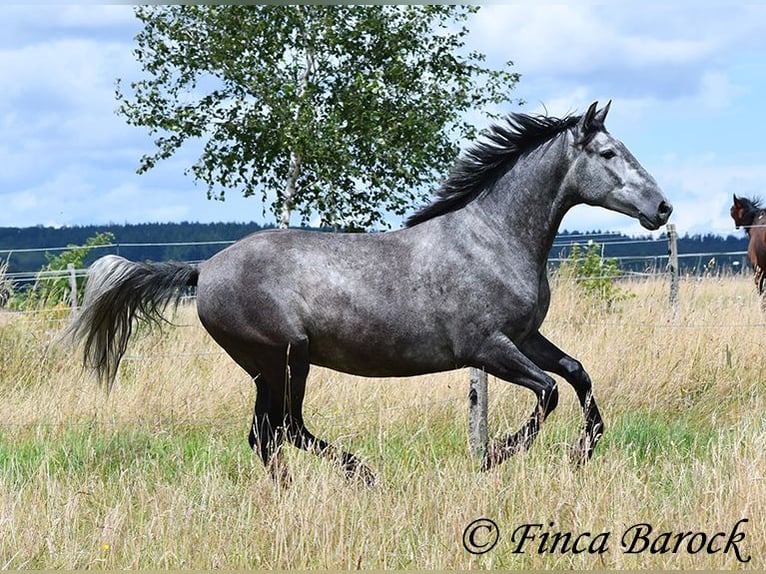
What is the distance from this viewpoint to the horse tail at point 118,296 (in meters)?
6.58

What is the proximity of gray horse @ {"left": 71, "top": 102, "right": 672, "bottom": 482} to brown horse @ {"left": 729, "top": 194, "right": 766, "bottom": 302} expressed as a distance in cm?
816

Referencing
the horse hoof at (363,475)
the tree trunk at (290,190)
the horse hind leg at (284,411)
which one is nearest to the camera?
the horse hoof at (363,475)

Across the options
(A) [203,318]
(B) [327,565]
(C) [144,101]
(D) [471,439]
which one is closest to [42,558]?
(B) [327,565]

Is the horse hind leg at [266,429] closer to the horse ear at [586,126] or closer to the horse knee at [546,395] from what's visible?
the horse knee at [546,395]

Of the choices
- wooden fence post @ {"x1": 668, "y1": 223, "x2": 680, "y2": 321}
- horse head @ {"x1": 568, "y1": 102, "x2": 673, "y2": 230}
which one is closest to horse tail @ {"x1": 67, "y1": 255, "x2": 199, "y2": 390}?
horse head @ {"x1": 568, "y1": 102, "x2": 673, "y2": 230}

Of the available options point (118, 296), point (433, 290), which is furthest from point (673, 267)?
point (118, 296)

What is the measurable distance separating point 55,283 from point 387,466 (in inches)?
313

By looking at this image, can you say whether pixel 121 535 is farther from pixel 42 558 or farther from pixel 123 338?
pixel 123 338

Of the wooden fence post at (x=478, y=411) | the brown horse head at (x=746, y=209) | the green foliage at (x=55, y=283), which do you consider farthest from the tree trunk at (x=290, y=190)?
the wooden fence post at (x=478, y=411)

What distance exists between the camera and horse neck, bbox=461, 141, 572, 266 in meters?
6.29

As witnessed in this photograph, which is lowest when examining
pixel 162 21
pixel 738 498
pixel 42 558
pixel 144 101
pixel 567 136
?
pixel 42 558

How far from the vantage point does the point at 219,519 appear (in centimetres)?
498

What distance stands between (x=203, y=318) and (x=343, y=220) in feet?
51.9

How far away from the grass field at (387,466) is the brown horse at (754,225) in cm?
432
